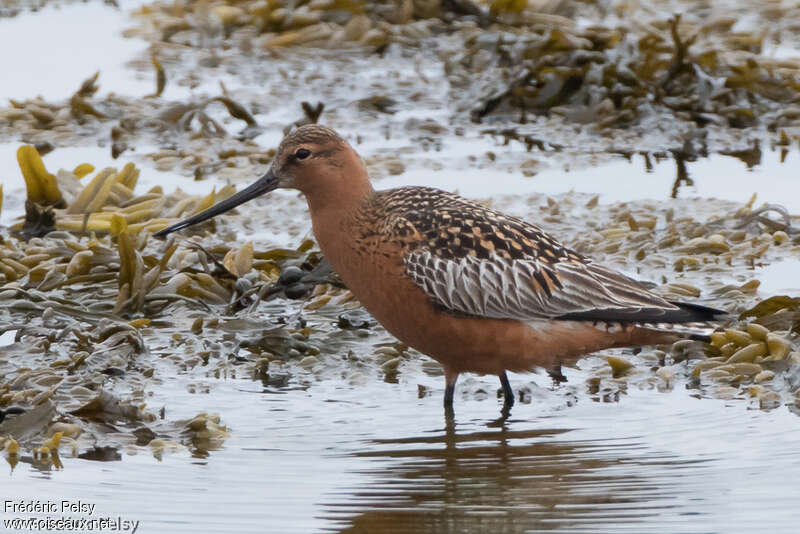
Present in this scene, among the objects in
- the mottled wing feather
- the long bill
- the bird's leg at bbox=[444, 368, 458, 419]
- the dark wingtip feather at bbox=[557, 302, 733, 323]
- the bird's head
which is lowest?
the bird's leg at bbox=[444, 368, 458, 419]

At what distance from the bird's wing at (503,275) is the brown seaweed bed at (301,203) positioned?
397 millimetres

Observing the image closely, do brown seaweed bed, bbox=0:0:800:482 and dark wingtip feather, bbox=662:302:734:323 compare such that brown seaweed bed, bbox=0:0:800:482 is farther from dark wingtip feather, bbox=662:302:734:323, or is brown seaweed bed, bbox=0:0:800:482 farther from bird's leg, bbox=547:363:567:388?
dark wingtip feather, bbox=662:302:734:323

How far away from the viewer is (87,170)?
7367 millimetres

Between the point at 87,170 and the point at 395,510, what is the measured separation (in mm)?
3929

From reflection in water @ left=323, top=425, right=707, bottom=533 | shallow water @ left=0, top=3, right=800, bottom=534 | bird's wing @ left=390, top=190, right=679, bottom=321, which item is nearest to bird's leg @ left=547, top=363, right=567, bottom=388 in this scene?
shallow water @ left=0, top=3, right=800, bottom=534

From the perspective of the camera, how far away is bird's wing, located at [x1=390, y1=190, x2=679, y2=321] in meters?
5.07

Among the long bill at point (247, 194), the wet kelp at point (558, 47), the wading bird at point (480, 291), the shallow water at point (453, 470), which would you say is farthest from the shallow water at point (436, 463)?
the wet kelp at point (558, 47)

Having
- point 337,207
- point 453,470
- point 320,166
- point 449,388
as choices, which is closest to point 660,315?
point 449,388

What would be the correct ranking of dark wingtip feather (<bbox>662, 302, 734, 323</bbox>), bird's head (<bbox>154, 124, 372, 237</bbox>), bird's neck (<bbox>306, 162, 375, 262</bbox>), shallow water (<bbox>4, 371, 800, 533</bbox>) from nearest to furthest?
shallow water (<bbox>4, 371, 800, 533</bbox>)
dark wingtip feather (<bbox>662, 302, 734, 323</bbox>)
bird's neck (<bbox>306, 162, 375, 262</bbox>)
bird's head (<bbox>154, 124, 372, 237</bbox>)

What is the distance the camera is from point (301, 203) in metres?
7.96

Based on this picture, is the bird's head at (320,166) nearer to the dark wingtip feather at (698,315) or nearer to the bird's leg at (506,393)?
the bird's leg at (506,393)

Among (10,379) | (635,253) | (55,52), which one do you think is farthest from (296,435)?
(55,52)

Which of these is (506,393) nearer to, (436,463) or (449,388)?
(449,388)

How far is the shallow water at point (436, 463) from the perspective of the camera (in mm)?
4012
